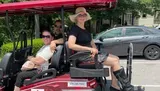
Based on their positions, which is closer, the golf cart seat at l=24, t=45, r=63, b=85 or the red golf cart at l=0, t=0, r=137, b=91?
the red golf cart at l=0, t=0, r=137, b=91

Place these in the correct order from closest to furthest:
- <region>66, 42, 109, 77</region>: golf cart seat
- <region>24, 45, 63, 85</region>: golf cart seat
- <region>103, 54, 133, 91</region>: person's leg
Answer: <region>66, 42, 109, 77</region>: golf cart seat, <region>24, 45, 63, 85</region>: golf cart seat, <region>103, 54, 133, 91</region>: person's leg

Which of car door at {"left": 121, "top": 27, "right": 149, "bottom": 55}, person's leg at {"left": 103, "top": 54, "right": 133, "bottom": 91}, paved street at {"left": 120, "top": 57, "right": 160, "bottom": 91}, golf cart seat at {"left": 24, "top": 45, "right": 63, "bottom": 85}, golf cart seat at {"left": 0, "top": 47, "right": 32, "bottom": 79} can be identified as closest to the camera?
golf cart seat at {"left": 24, "top": 45, "right": 63, "bottom": 85}

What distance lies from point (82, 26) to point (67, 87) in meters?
0.93

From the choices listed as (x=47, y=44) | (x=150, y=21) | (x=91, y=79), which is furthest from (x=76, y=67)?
(x=150, y=21)

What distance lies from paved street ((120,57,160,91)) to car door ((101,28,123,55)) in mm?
520

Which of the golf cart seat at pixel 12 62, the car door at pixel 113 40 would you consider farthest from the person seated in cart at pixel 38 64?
the car door at pixel 113 40

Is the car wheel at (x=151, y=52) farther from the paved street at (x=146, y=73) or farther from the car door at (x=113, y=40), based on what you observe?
the car door at (x=113, y=40)

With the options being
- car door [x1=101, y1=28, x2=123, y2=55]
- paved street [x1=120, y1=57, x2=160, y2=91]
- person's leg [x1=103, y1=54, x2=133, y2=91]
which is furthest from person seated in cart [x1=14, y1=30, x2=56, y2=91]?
car door [x1=101, y1=28, x2=123, y2=55]

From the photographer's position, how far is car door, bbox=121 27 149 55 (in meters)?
11.0

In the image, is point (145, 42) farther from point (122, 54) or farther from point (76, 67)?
point (76, 67)

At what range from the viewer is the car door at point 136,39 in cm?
1098

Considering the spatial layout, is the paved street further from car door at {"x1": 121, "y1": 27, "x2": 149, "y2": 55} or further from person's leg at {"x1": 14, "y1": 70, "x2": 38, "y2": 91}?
person's leg at {"x1": 14, "y1": 70, "x2": 38, "y2": 91}

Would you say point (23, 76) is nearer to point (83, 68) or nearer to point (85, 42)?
point (83, 68)

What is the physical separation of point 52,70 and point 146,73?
518cm
